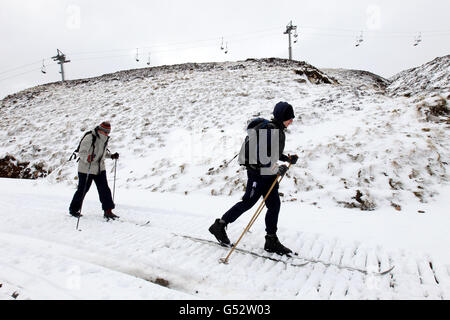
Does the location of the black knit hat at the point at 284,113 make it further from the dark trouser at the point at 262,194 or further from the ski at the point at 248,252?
the ski at the point at 248,252

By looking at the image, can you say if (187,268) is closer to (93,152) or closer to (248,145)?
(248,145)

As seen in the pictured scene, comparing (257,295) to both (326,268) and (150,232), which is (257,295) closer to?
(326,268)

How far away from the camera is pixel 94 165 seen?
18.9ft

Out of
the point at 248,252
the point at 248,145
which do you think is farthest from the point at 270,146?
the point at 248,252

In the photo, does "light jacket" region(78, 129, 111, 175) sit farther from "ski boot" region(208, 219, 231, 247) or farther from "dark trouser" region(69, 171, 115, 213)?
"ski boot" region(208, 219, 231, 247)

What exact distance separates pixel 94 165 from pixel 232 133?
19.6 feet

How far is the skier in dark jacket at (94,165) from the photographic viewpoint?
18.6 feet

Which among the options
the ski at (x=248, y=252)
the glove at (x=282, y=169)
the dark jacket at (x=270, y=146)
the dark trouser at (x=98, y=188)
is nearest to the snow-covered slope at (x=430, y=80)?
the dark jacket at (x=270, y=146)

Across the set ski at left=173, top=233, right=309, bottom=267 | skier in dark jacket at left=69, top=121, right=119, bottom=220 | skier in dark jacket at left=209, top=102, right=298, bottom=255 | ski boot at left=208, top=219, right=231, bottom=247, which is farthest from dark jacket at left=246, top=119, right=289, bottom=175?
skier in dark jacket at left=69, top=121, right=119, bottom=220

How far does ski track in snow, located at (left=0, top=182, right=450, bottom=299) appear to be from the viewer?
3.10 meters

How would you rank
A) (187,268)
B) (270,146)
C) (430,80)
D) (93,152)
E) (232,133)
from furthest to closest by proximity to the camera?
(430,80), (232,133), (93,152), (270,146), (187,268)

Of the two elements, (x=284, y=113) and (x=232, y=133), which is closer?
(x=284, y=113)
